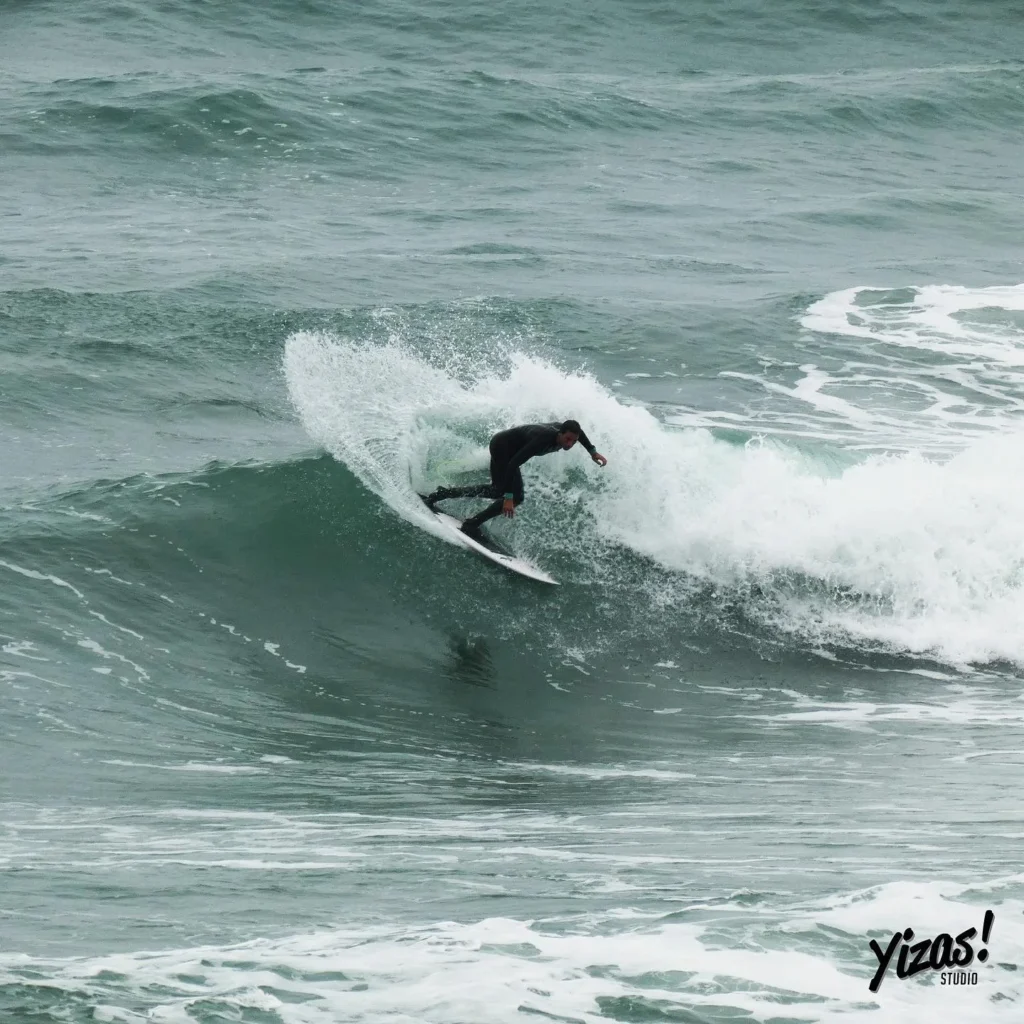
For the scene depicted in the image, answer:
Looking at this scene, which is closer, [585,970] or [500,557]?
[585,970]

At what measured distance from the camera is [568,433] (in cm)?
1238

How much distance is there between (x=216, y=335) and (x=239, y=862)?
12678 millimetres

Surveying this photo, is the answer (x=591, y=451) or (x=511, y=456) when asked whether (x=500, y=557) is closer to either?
(x=511, y=456)

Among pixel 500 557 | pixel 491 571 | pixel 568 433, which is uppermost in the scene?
pixel 568 433

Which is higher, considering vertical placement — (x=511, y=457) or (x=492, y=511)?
(x=511, y=457)

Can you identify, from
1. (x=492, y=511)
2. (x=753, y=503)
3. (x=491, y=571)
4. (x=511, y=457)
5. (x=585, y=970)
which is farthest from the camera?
(x=753, y=503)

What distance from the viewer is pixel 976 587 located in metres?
13.5

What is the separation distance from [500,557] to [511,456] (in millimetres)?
952

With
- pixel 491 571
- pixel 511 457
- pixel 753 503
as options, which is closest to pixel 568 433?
pixel 511 457

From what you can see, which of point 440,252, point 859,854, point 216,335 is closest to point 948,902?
point 859,854

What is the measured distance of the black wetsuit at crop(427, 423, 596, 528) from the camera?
12617 millimetres

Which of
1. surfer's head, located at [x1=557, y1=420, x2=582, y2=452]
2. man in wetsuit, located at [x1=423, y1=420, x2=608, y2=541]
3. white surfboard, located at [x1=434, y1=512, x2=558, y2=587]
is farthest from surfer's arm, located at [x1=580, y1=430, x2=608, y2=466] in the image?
white surfboard, located at [x1=434, y1=512, x2=558, y2=587]

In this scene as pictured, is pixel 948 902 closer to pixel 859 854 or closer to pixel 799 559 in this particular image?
pixel 859 854

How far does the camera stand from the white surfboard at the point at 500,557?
515 inches
